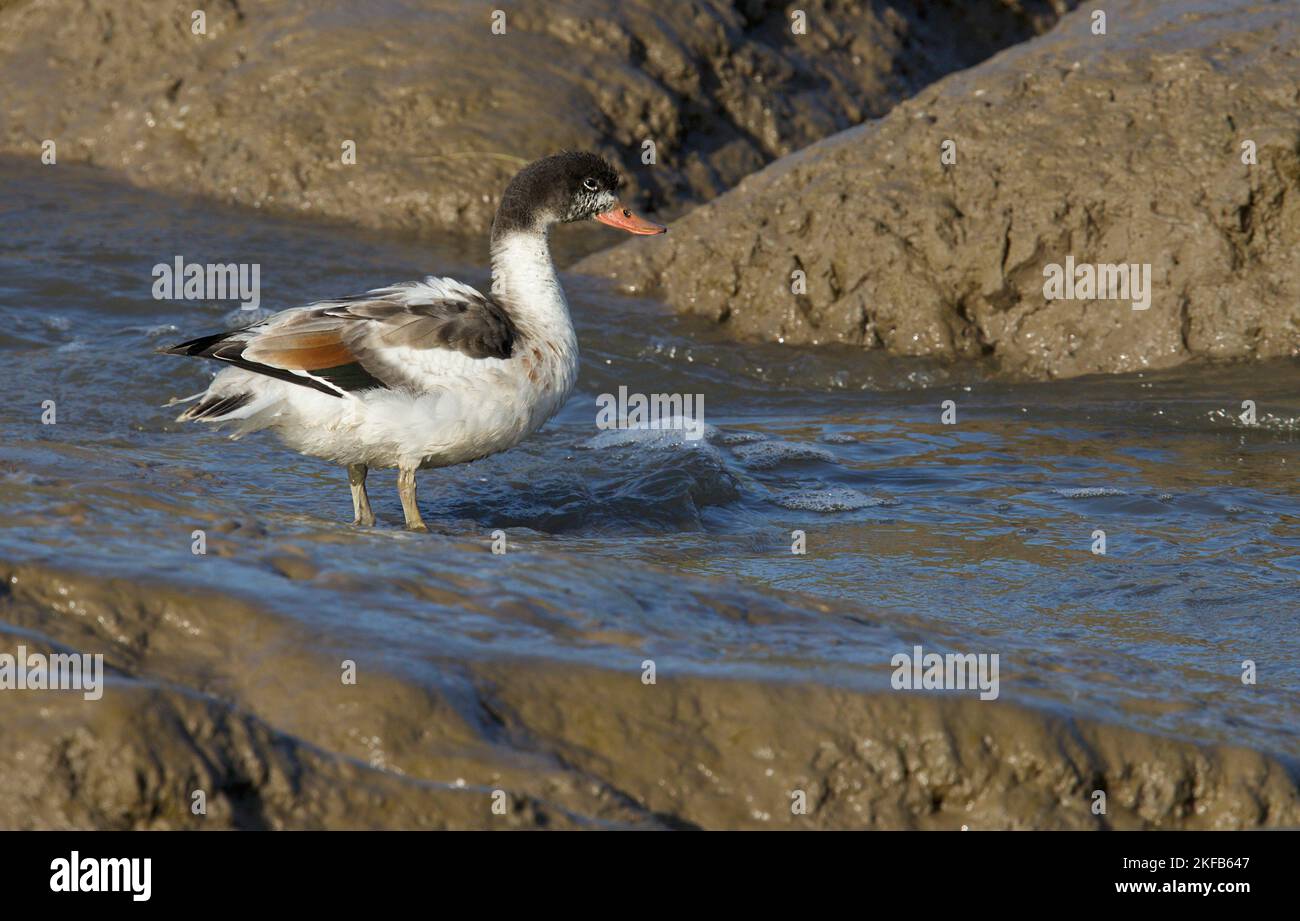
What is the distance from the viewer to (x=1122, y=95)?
9.59m

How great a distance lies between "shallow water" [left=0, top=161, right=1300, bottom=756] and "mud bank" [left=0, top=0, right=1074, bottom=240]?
0.54m

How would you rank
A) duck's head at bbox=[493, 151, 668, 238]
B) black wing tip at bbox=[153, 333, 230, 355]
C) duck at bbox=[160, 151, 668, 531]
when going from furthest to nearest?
duck's head at bbox=[493, 151, 668, 238] < duck at bbox=[160, 151, 668, 531] < black wing tip at bbox=[153, 333, 230, 355]

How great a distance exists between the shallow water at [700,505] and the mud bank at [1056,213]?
319 mm

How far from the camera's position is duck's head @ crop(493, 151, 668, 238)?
708cm

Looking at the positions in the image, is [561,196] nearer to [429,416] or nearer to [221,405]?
[429,416]

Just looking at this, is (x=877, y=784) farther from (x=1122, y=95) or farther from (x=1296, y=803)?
(x=1122, y=95)

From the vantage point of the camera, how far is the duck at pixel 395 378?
20.0ft

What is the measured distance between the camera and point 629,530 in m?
6.90

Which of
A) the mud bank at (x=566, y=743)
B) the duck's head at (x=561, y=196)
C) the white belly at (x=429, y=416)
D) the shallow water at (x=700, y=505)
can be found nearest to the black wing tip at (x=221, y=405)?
the white belly at (x=429, y=416)

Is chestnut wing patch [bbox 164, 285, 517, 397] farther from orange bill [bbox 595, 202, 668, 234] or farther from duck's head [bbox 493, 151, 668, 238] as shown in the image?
orange bill [bbox 595, 202, 668, 234]

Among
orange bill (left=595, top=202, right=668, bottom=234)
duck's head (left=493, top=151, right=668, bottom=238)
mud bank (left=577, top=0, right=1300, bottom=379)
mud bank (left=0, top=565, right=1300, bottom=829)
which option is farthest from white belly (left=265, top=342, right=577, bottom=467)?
mud bank (left=577, top=0, right=1300, bottom=379)

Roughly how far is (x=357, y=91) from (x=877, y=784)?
9.36 meters

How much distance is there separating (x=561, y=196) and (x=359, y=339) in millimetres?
1489

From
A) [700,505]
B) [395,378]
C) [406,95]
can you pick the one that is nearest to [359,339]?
[395,378]
